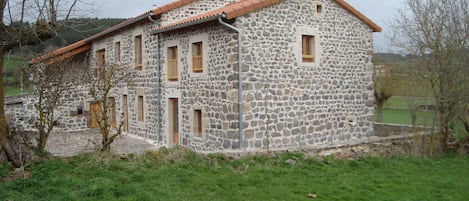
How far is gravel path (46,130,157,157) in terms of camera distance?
532 inches

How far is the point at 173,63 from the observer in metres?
14.3

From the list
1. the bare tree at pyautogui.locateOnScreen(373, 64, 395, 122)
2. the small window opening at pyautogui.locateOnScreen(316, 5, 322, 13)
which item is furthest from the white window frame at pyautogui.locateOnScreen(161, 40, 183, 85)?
the bare tree at pyautogui.locateOnScreen(373, 64, 395, 122)

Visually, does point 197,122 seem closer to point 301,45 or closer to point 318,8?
point 301,45

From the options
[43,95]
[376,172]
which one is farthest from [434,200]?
[43,95]

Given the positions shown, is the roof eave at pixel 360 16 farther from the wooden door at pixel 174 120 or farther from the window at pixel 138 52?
the window at pixel 138 52

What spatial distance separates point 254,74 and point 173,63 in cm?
370

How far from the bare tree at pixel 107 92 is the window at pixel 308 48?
17.4ft

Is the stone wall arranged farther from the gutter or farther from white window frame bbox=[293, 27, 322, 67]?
the gutter

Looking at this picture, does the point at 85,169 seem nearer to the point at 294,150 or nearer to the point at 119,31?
the point at 294,150

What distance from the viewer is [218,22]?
11758mm

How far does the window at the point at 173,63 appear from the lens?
14.2 metres

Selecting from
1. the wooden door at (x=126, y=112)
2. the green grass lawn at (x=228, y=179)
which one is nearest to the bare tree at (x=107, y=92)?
the wooden door at (x=126, y=112)

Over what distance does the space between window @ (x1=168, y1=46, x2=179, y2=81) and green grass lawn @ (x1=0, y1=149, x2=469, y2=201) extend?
16.9 feet

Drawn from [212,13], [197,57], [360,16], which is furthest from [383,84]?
[212,13]
